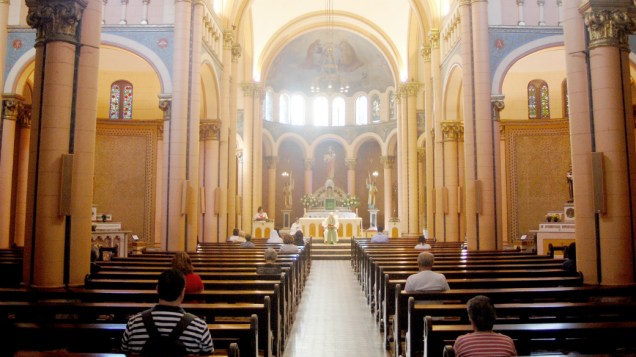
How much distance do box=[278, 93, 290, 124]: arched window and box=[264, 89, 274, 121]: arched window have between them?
830 mm

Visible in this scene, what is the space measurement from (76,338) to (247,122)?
91.3ft

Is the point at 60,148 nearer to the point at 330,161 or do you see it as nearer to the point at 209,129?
the point at 209,129

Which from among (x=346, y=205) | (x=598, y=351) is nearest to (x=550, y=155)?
(x=346, y=205)

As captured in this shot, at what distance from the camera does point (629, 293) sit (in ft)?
27.2

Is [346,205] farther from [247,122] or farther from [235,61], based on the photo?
[235,61]

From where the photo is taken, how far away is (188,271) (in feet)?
22.8

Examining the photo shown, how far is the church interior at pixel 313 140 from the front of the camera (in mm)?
9039

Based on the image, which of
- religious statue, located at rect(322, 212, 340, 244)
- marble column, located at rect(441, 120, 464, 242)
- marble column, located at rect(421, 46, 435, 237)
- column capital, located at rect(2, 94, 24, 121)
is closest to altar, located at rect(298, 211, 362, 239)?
religious statue, located at rect(322, 212, 340, 244)

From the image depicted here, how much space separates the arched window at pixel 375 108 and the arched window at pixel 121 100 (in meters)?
20.0

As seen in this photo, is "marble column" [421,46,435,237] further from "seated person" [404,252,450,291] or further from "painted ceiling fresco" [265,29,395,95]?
"seated person" [404,252,450,291]

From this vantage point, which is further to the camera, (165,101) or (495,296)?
(165,101)

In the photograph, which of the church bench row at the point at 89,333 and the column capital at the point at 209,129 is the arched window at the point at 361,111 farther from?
the church bench row at the point at 89,333

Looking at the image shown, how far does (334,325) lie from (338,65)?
97.7ft

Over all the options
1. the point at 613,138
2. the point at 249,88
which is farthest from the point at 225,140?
the point at 613,138
